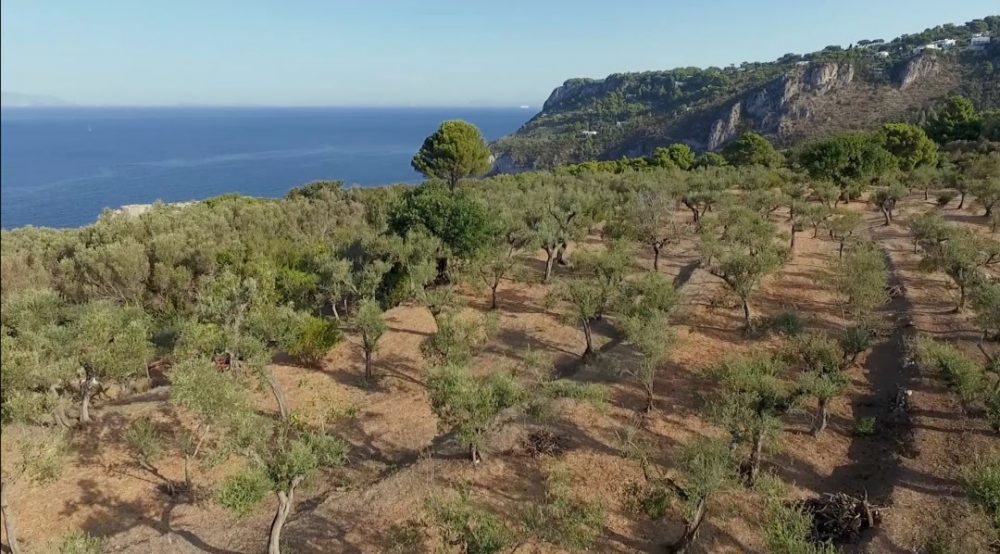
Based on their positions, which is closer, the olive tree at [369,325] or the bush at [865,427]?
the bush at [865,427]

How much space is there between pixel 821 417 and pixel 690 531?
7.76 meters

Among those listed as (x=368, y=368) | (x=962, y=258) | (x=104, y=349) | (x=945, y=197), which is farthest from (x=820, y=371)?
(x=945, y=197)

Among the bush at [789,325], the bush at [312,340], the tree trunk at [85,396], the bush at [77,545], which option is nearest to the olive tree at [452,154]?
the bush at [312,340]

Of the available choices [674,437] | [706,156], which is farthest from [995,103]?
[674,437]

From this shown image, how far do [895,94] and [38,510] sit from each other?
5358 inches

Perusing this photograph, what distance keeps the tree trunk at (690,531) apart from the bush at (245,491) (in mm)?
9514

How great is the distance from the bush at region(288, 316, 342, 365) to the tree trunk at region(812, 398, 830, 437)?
61.5 feet

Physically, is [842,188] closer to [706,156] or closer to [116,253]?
[706,156]

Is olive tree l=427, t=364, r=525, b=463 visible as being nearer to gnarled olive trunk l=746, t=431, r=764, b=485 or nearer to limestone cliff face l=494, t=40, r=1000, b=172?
gnarled olive trunk l=746, t=431, r=764, b=485

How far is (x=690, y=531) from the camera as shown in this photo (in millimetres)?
13172

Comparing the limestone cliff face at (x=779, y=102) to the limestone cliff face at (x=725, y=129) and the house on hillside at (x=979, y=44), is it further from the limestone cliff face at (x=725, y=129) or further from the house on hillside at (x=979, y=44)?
the house on hillside at (x=979, y=44)

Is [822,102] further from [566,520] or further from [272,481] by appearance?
[272,481]

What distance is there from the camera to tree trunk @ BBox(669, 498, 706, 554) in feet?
42.2

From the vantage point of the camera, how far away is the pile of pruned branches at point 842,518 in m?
13.6
